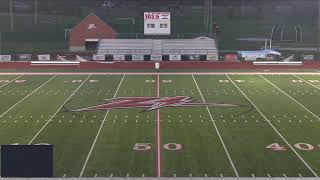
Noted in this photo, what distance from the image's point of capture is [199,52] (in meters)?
41.2

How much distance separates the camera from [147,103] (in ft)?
72.4

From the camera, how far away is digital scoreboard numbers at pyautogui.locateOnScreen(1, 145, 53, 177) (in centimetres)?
898

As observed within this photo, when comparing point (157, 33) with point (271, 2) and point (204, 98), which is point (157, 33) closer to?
point (271, 2)

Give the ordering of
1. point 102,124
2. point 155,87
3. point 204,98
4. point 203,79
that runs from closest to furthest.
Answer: point 102,124, point 204,98, point 155,87, point 203,79

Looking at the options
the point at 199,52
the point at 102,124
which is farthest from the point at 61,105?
the point at 199,52

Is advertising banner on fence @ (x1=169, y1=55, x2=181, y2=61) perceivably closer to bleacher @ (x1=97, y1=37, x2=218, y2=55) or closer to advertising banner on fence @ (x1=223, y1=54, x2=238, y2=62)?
bleacher @ (x1=97, y1=37, x2=218, y2=55)

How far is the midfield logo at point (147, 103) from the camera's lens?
21219 millimetres

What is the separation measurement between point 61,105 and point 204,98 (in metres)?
6.08

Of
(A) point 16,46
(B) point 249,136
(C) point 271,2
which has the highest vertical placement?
(C) point 271,2

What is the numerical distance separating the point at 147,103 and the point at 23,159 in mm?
13222

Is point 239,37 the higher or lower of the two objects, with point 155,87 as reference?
higher

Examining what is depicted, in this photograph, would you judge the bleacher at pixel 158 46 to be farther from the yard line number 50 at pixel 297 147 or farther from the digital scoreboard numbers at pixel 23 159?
the digital scoreboard numbers at pixel 23 159

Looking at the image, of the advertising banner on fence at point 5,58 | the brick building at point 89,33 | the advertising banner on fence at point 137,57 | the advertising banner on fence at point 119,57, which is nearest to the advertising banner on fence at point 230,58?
the advertising banner on fence at point 137,57

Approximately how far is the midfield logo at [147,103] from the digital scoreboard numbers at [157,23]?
69.5ft
